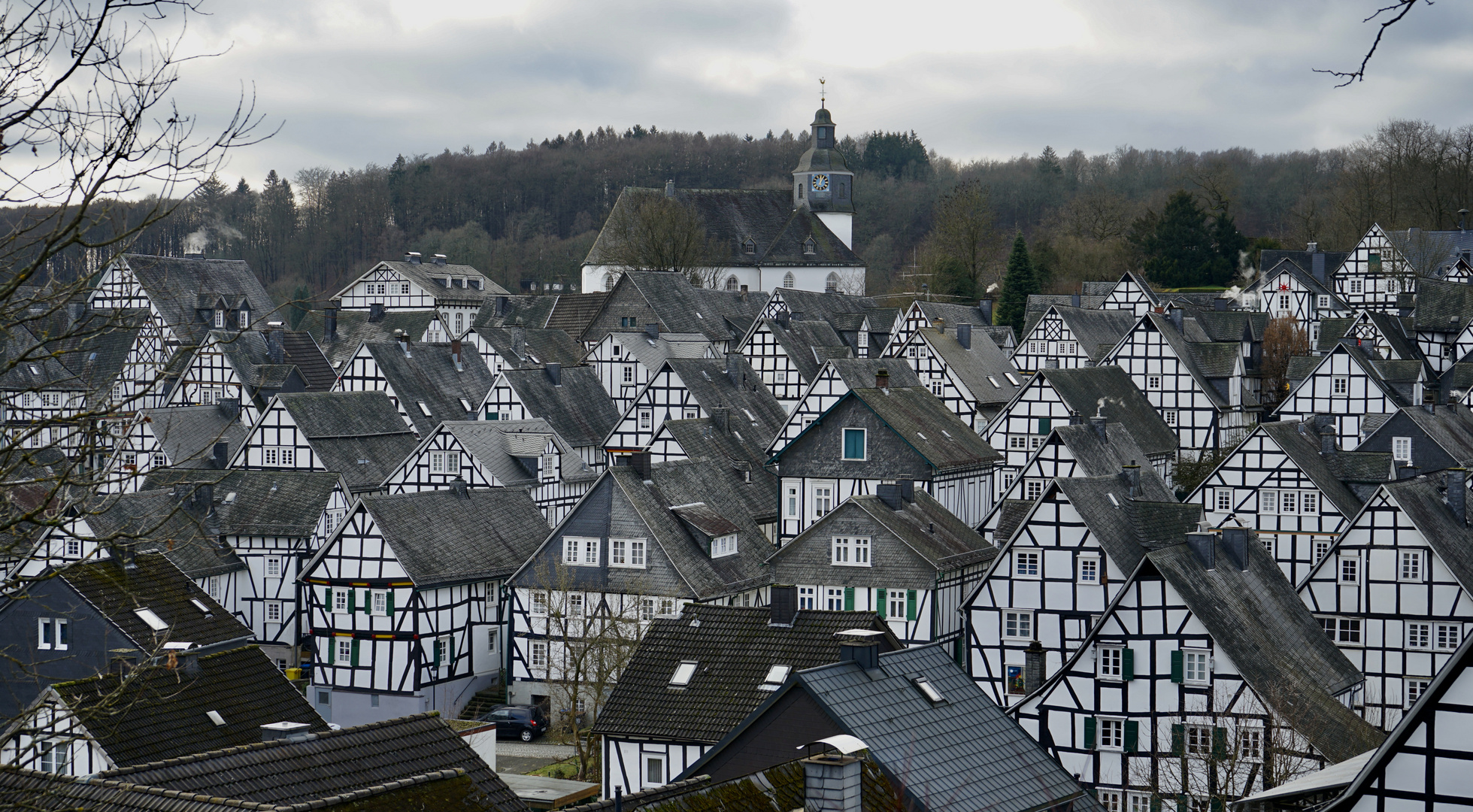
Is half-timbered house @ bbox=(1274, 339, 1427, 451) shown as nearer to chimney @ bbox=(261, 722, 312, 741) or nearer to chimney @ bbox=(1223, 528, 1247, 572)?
chimney @ bbox=(1223, 528, 1247, 572)

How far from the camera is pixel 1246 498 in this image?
145 feet

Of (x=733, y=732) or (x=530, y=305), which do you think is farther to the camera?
(x=530, y=305)

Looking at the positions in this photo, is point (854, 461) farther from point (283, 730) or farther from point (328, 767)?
point (328, 767)

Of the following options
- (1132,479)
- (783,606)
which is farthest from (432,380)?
(783,606)

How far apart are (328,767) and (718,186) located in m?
132

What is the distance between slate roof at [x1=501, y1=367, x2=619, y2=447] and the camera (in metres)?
58.4

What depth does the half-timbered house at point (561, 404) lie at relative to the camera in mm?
58219

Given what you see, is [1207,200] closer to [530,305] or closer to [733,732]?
[530,305]

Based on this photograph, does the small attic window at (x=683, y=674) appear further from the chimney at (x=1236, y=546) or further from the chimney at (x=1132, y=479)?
the chimney at (x=1132, y=479)

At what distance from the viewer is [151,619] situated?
3344 cm

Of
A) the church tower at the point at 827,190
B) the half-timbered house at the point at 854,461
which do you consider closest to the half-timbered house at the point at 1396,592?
the half-timbered house at the point at 854,461

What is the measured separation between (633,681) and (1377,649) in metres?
17.2

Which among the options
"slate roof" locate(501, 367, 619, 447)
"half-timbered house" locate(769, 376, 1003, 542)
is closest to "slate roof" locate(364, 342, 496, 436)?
"slate roof" locate(501, 367, 619, 447)

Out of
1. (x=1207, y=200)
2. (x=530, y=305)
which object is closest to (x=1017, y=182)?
(x=1207, y=200)
